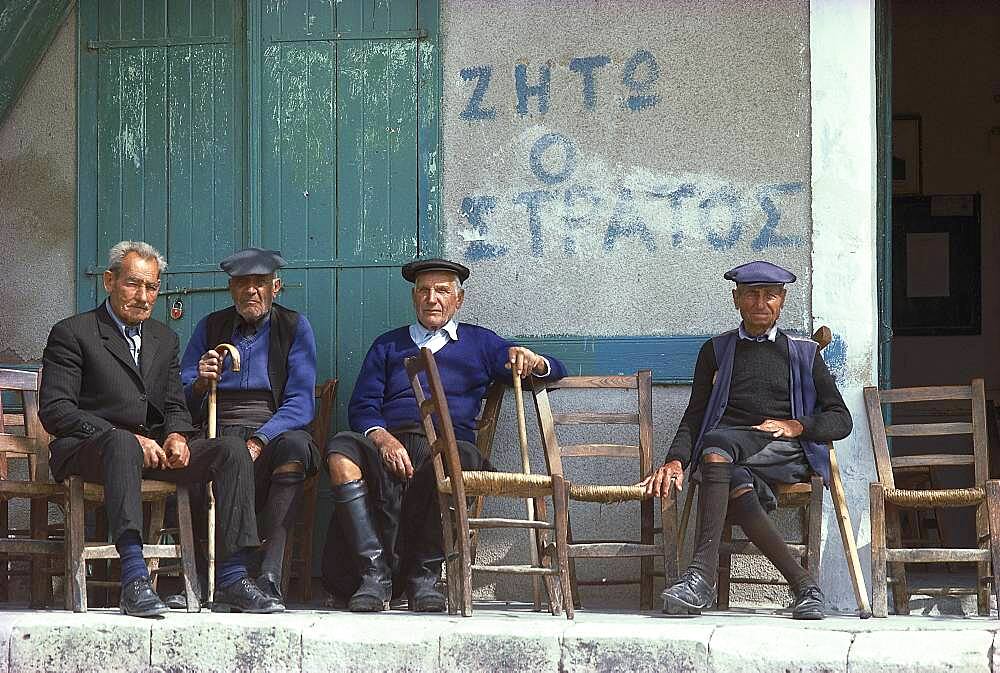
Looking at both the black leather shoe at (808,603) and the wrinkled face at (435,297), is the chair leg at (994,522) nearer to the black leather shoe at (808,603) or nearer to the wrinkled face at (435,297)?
the black leather shoe at (808,603)

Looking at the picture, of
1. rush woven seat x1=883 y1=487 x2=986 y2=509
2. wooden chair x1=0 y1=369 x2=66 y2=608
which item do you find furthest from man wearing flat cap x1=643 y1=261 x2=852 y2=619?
wooden chair x1=0 y1=369 x2=66 y2=608

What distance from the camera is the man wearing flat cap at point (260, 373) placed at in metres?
6.72

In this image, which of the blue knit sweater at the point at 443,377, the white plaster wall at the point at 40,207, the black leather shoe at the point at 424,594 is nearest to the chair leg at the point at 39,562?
the white plaster wall at the point at 40,207

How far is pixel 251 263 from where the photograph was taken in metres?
7.07

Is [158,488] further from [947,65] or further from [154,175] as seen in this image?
[947,65]

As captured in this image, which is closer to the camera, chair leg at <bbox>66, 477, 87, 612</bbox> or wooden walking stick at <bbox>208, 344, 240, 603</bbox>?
chair leg at <bbox>66, 477, 87, 612</bbox>

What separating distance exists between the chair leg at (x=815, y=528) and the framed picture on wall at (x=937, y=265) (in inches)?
146

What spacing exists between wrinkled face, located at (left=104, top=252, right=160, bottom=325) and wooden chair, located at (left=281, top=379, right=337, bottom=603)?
96cm

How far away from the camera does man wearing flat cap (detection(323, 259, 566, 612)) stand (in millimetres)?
6609

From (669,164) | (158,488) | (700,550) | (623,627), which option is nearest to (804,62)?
(669,164)

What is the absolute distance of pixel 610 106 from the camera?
24.3 feet

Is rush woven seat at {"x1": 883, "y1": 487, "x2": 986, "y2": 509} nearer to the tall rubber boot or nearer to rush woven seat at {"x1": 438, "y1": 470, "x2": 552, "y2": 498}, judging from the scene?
rush woven seat at {"x1": 438, "y1": 470, "x2": 552, "y2": 498}

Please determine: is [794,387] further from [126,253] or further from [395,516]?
[126,253]

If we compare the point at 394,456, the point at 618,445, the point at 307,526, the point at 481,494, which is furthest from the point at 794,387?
the point at 307,526
